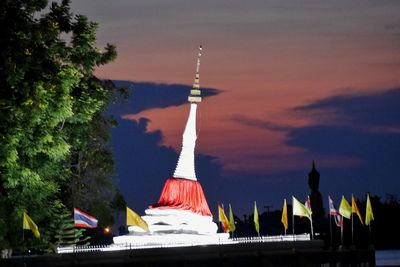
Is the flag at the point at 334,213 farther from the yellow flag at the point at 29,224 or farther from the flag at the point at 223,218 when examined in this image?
the yellow flag at the point at 29,224

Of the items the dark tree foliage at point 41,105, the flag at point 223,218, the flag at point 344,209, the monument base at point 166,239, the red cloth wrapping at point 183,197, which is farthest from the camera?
the flag at point 223,218

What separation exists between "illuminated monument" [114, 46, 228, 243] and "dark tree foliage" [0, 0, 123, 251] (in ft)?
18.8

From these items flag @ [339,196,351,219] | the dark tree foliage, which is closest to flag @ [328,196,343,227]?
flag @ [339,196,351,219]

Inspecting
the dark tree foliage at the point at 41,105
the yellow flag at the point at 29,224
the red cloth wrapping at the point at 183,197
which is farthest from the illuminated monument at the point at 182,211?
the yellow flag at the point at 29,224

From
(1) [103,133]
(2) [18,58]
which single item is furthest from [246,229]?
(2) [18,58]

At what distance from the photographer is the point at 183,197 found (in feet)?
205

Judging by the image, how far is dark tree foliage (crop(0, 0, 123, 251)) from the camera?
47.7 meters

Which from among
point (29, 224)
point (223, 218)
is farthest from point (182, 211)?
point (29, 224)

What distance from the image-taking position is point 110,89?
59.6 metres

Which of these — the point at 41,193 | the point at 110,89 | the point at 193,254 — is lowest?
the point at 193,254

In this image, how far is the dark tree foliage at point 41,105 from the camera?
4766 cm

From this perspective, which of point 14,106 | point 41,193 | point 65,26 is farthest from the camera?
point 65,26

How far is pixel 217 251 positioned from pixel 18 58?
13.2 m

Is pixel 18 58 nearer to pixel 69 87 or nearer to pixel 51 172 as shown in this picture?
pixel 69 87
